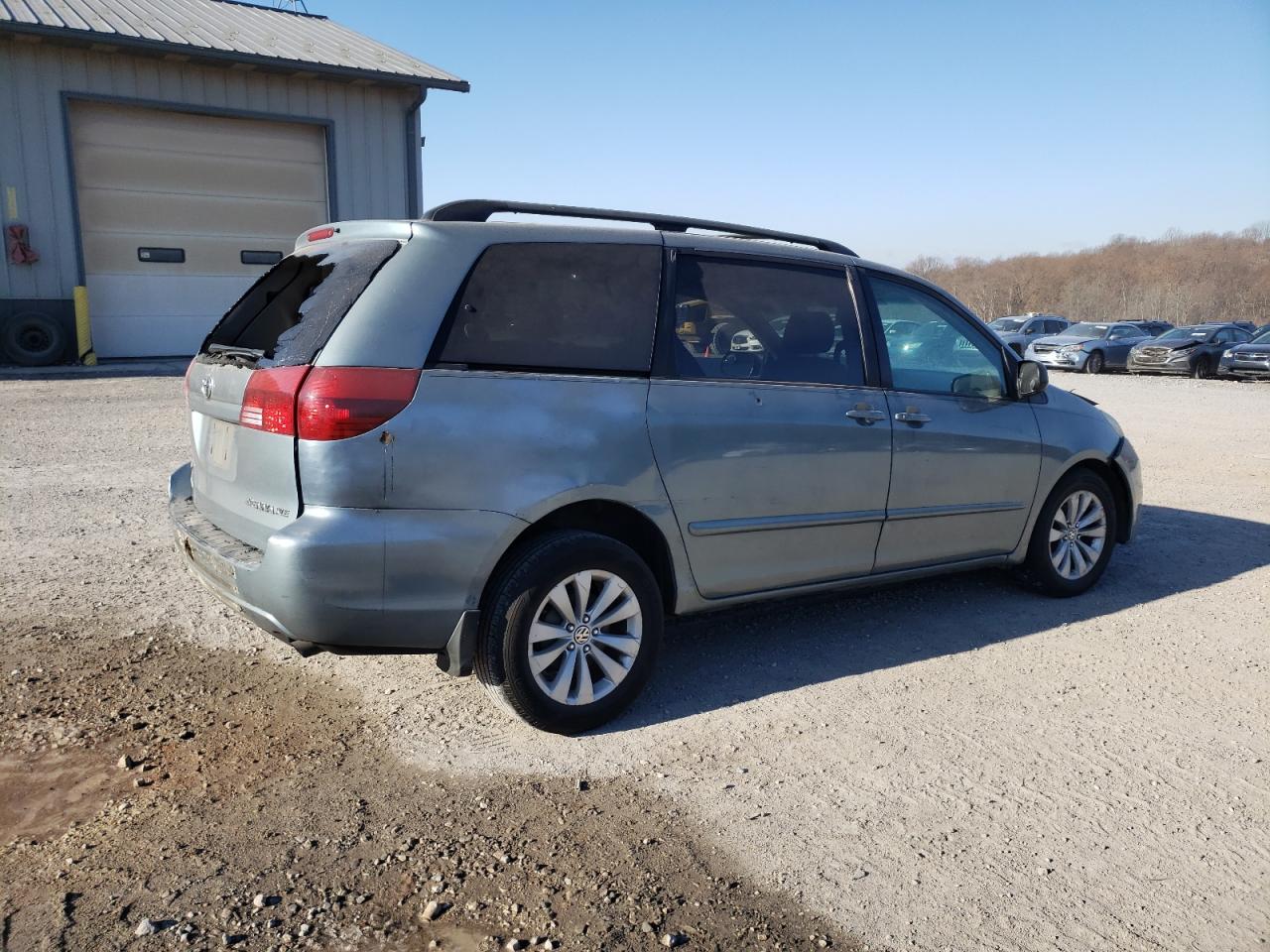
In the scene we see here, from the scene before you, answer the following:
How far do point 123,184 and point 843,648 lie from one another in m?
17.0

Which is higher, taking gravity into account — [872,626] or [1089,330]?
[1089,330]

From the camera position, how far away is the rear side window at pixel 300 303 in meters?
3.40

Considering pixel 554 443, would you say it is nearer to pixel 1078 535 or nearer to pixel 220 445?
pixel 220 445

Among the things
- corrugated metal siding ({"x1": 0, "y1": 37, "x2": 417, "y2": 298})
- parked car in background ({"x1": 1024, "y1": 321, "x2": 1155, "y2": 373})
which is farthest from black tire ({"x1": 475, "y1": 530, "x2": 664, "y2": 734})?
parked car in background ({"x1": 1024, "y1": 321, "x2": 1155, "y2": 373})

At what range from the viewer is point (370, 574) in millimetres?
3229

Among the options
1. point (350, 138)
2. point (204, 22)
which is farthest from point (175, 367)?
point (204, 22)

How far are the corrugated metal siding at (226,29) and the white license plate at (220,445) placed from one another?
15592mm

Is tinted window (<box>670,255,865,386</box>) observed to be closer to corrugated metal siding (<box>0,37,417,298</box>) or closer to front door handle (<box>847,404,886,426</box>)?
front door handle (<box>847,404,886,426</box>)

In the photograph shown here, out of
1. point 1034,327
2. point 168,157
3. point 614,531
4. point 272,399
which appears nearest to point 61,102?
point 168,157

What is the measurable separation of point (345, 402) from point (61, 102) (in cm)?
1673

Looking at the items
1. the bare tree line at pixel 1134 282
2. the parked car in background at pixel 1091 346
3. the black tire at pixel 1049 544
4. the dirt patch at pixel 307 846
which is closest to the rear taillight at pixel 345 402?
the dirt patch at pixel 307 846

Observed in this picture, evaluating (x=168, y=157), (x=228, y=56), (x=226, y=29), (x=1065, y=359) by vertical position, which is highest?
(x=226, y=29)

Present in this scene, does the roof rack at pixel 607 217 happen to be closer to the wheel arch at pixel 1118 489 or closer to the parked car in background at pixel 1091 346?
the wheel arch at pixel 1118 489

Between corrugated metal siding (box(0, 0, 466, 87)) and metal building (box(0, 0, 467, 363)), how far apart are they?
0.19 ft
